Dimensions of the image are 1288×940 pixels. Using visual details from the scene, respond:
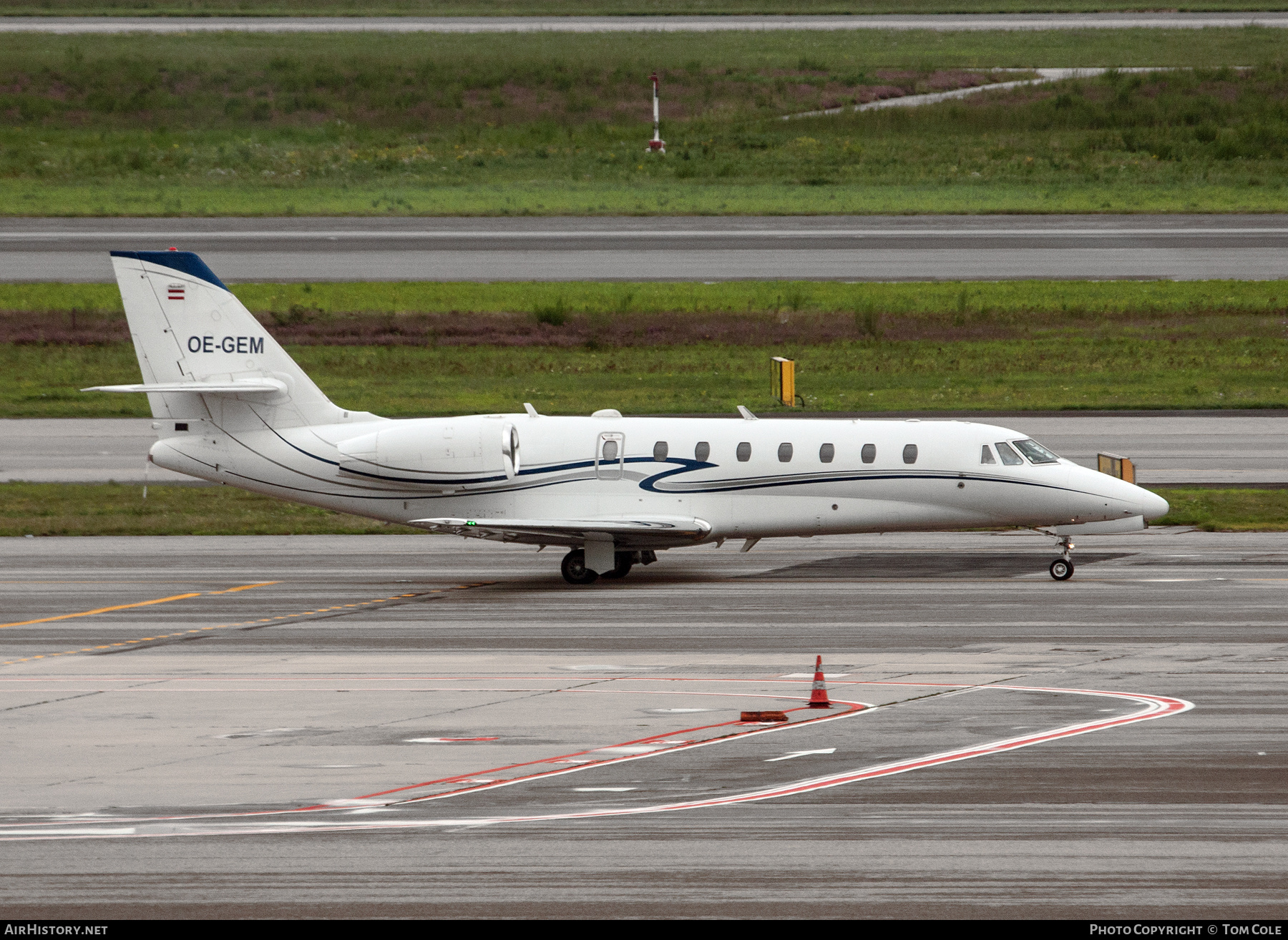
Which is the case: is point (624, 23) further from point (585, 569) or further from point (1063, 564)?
point (1063, 564)

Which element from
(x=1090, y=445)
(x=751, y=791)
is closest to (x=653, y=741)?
(x=751, y=791)

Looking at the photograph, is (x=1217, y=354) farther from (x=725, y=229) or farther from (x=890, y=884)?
(x=890, y=884)

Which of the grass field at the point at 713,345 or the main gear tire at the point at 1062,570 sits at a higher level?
Answer: the grass field at the point at 713,345

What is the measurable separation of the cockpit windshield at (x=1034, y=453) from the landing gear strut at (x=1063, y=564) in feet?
4.82

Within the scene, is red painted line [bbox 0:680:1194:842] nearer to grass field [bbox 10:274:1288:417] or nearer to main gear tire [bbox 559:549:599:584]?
main gear tire [bbox 559:549:599:584]

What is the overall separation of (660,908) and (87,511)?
27.6 m

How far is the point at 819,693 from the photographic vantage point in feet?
Answer: 66.4

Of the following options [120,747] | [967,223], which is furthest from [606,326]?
[120,747]

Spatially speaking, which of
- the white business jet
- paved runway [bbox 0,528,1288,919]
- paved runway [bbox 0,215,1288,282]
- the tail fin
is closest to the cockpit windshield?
the white business jet

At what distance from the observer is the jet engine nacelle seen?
1196 inches

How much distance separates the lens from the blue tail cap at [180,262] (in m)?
31.0

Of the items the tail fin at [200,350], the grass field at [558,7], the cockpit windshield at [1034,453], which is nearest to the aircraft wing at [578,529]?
the tail fin at [200,350]

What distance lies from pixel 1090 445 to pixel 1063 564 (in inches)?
549

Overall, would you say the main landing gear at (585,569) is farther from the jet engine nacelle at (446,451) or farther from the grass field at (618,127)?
the grass field at (618,127)
